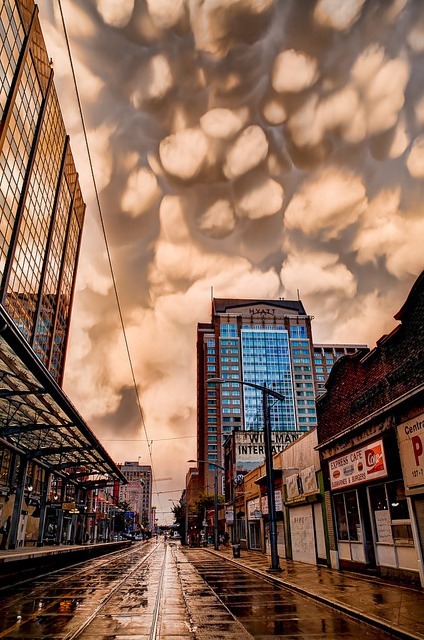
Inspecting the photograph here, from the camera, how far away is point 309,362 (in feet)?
599

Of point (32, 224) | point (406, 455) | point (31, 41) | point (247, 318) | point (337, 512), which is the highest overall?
point (247, 318)

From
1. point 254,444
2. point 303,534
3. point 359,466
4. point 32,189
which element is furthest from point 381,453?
point 254,444

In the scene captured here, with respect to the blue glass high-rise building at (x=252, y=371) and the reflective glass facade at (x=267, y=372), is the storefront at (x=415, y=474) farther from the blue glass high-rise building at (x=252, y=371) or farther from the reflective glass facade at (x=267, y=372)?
the reflective glass facade at (x=267, y=372)

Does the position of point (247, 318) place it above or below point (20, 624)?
above

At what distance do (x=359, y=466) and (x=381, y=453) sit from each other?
8.17 ft

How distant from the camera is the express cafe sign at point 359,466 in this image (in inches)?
719

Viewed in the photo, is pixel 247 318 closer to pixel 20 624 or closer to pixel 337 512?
pixel 337 512

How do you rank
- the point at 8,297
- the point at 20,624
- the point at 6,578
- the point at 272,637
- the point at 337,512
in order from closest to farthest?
1. the point at 272,637
2. the point at 20,624
3. the point at 6,578
4. the point at 337,512
5. the point at 8,297

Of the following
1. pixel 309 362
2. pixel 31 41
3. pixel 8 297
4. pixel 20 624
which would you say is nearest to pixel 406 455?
pixel 20 624

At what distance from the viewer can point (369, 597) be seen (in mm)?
13258

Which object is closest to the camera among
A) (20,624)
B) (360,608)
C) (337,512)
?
(20,624)

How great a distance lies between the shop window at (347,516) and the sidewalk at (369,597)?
1.78m

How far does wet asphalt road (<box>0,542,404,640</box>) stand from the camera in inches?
362

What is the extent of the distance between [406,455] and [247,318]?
171586 mm
